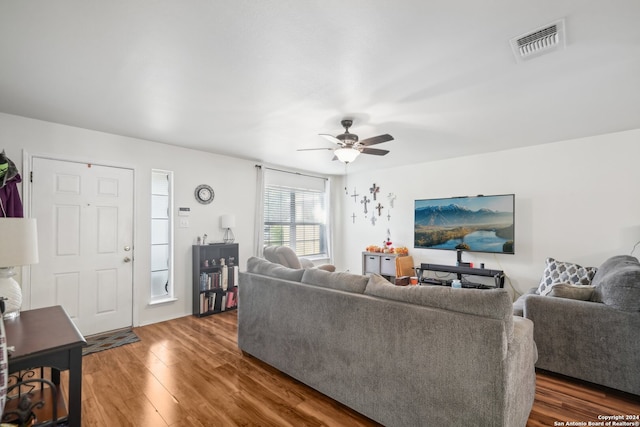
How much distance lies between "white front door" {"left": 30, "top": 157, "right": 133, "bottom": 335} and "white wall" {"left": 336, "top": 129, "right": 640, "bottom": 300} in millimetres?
4401

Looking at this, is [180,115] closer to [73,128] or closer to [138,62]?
[138,62]

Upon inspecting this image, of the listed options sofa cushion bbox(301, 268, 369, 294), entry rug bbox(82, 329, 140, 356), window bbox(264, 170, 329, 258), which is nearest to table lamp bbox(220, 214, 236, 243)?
window bbox(264, 170, 329, 258)

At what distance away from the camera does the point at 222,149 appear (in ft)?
15.2

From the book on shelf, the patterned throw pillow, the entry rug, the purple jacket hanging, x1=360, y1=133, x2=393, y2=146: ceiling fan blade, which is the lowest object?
the entry rug

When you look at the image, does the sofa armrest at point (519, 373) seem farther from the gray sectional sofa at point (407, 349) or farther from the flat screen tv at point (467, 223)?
the flat screen tv at point (467, 223)

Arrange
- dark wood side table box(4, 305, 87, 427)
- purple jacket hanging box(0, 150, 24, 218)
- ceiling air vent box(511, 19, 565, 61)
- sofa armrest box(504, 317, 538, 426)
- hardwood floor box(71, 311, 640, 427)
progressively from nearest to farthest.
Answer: dark wood side table box(4, 305, 87, 427)
sofa armrest box(504, 317, 538, 426)
ceiling air vent box(511, 19, 565, 61)
hardwood floor box(71, 311, 640, 427)
purple jacket hanging box(0, 150, 24, 218)

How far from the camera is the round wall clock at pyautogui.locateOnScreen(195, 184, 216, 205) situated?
15.3 feet

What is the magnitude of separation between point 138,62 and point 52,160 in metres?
2.20

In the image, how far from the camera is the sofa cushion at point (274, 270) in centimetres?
262

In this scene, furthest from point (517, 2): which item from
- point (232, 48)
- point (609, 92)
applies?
point (609, 92)

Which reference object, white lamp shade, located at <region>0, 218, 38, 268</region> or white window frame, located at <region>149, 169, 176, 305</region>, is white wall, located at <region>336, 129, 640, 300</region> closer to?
white window frame, located at <region>149, 169, 176, 305</region>

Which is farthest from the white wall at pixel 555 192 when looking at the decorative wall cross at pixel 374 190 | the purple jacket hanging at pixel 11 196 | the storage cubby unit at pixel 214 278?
the purple jacket hanging at pixel 11 196

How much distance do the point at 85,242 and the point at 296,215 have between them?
141 inches

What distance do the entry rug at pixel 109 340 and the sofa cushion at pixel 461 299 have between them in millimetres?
3137
